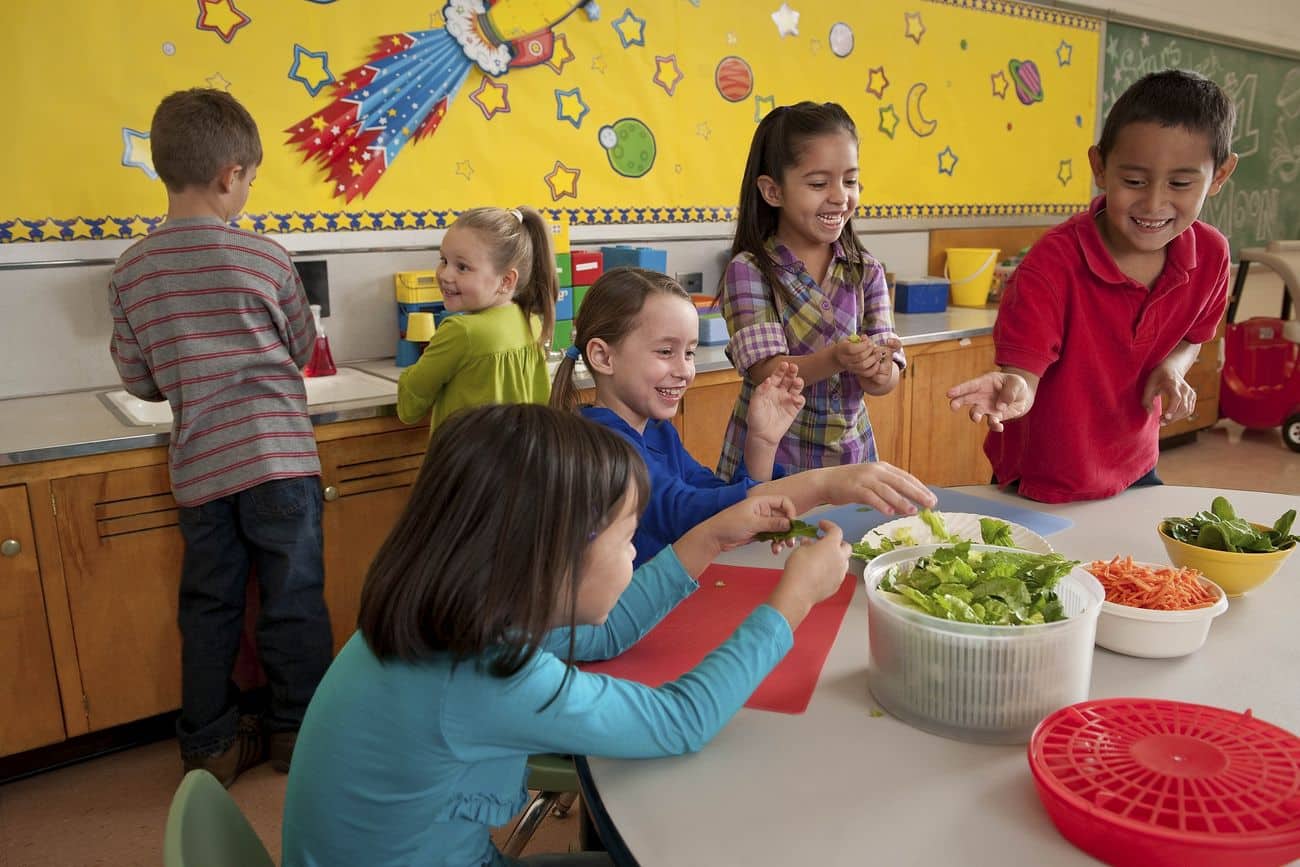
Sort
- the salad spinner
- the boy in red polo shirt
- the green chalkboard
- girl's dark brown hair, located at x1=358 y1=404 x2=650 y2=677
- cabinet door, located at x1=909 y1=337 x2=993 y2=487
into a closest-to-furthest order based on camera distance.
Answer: the salad spinner < girl's dark brown hair, located at x1=358 y1=404 x2=650 y2=677 < the boy in red polo shirt < cabinet door, located at x1=909 y1=337 x2=993 y2=487 < the green chalkboard

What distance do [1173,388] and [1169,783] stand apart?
102 cm

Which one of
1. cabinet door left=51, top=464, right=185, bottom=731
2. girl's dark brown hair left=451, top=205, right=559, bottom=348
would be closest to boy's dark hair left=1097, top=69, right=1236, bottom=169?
girl's dark brown hair left=451, top=205, right=559, bottom=348

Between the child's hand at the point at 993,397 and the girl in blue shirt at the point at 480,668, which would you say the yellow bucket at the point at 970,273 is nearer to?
the child's hand at the point at 993,397

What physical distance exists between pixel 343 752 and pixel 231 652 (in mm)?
1387

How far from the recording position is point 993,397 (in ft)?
4.87

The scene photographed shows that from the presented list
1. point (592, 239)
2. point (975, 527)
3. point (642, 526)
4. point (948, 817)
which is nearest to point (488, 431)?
point (948, 817)

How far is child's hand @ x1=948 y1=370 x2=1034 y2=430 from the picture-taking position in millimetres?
1452

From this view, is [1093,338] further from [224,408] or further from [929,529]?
[224,408]

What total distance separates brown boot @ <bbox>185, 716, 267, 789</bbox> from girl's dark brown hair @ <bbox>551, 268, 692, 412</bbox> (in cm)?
116

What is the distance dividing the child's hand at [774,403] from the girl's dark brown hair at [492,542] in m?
0.74

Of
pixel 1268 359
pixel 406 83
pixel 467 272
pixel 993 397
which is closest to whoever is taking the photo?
pixel 993 397

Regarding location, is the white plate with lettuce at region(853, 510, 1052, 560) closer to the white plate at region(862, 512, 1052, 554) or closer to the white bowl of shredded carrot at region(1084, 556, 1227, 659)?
the white plate at region(862, 512, 1052, 554)

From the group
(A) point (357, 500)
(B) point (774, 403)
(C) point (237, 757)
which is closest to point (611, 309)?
(B) point (774, 403)

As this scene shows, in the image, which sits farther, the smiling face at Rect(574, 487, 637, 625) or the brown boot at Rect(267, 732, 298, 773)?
the brown boot at Rect(267, 732, 298, 773)
